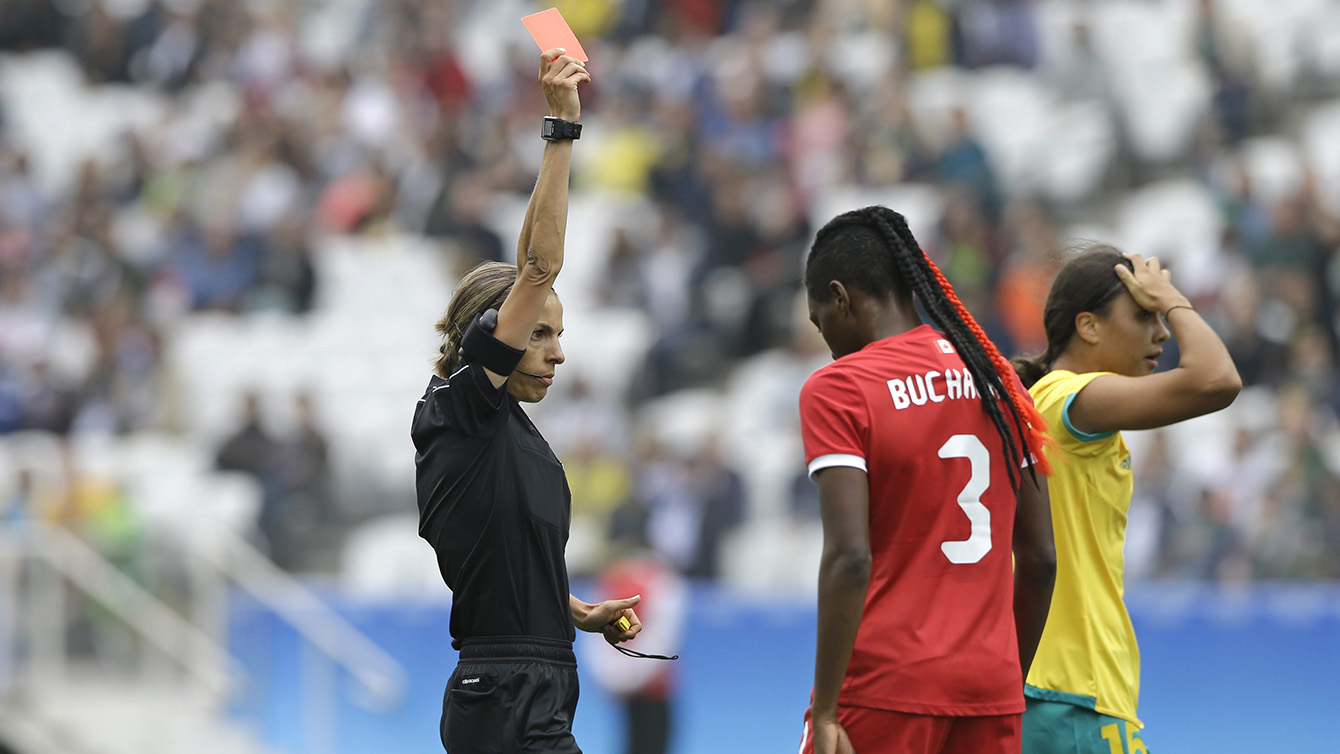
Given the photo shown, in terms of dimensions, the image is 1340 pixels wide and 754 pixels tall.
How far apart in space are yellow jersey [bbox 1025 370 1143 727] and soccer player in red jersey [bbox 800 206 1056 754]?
14.1 inches

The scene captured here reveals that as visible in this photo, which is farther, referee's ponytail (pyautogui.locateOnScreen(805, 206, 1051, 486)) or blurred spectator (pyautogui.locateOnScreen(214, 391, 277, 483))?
blurred spectator (pyautogui.locateOnScreen(214, 391, 277, 483))

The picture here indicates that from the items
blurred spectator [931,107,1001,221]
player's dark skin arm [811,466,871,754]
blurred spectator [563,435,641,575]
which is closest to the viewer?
player's dark skin arm [811,466,871,754]

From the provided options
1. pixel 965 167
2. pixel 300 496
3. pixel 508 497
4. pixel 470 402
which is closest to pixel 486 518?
pixel 508 497

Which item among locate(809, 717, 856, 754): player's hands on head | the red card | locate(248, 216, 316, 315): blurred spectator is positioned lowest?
locate(809, 717, 856, 754): player's hands on head

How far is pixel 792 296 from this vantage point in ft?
40.9

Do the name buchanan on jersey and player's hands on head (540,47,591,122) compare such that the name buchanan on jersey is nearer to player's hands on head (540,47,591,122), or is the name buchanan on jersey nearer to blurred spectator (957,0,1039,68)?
player's hands on head (540,47,591,122)

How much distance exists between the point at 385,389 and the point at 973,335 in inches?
416

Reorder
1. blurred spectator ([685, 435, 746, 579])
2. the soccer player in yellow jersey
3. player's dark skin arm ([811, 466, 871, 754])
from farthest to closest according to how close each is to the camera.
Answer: blurred spectator ([685, 435, 746, 579]) < the soccer player in yellow jersey < player's dark skin arm ([811, 466, 871, 754])

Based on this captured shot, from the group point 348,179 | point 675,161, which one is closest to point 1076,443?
point 675,161

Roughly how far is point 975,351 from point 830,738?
0.98m

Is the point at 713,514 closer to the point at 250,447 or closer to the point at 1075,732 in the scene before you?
the point at 250,447

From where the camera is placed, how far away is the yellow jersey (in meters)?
4.00

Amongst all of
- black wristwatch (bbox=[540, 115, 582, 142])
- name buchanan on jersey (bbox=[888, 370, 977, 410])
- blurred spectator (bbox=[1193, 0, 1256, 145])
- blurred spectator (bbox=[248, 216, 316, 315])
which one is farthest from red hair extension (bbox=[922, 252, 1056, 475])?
blurred spectator (bbox=[248, 216, 316, 315])

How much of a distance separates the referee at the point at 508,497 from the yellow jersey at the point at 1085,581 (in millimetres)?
1238
